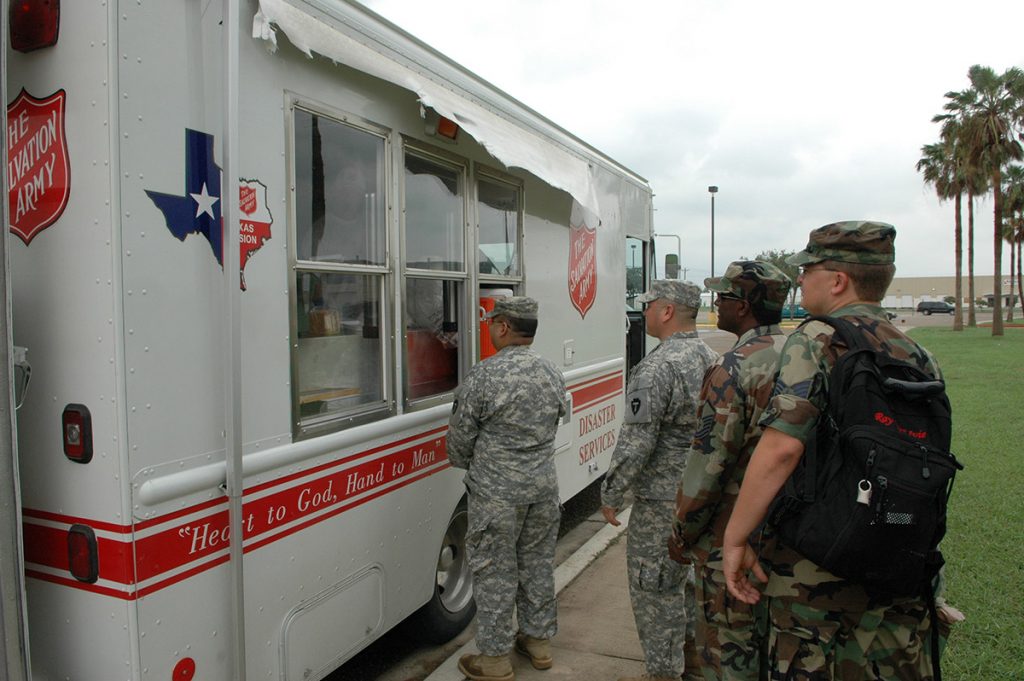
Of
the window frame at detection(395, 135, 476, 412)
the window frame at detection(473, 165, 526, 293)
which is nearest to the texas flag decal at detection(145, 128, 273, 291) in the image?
the window frame at detection(395, 135, 476, 412)

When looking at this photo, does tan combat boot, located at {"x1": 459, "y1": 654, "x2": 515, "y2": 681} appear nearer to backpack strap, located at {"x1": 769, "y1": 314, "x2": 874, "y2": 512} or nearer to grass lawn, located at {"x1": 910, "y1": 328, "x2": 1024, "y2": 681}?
backpack strap, located at {"x1": 769, "y1": 314, "x2": 874, "y2": 512}

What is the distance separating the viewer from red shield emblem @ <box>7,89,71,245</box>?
2061mm

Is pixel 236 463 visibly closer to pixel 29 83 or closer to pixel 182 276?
pixel 182 276

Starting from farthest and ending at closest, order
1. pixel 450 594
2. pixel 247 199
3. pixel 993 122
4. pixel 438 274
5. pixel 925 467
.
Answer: pixel 993 122 < pixel 450 594 < pixel 438 274 < pixel 247 199 < pixel 925 467

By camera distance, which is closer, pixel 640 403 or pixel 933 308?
pixel 640 403

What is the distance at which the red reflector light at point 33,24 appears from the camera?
2058 millimetres

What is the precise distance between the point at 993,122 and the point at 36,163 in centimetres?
2977

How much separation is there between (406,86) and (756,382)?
1755mm

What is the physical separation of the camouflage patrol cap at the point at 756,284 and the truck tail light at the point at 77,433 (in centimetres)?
219

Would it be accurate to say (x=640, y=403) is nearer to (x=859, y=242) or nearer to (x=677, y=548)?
(x=677, y=548)

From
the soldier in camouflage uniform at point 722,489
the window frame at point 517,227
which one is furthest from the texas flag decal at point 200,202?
the soldier in camouflage uniform at point 722,489

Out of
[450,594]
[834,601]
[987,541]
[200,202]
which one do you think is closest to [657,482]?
[834,601]

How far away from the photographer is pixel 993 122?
25047mm

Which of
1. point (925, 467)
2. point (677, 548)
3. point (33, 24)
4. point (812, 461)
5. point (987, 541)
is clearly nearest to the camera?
point (925, 467)
